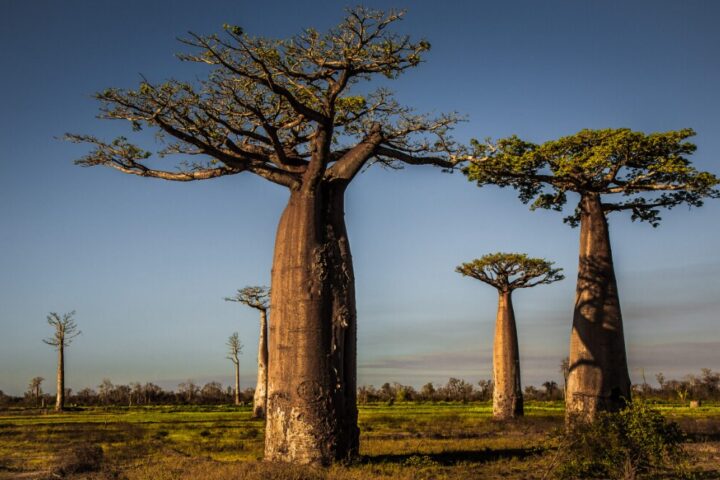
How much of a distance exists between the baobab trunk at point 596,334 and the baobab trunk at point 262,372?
13.3 meters

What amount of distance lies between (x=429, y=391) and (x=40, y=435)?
39521mm

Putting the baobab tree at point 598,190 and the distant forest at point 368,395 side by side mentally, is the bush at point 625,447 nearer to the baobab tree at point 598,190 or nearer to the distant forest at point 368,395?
the baobab tree at point 598,190

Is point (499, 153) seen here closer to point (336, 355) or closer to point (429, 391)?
point (336, 355)

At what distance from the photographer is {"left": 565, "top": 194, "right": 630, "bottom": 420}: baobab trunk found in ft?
48.3

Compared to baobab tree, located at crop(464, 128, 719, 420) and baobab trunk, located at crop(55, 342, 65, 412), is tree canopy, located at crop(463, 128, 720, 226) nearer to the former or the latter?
baobab tree, located at crop(464, 128, 719, 420)

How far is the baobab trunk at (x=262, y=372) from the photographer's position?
85.5ft

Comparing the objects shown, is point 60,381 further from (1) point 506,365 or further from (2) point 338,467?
(2) point 338,467

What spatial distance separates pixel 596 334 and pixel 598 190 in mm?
3235

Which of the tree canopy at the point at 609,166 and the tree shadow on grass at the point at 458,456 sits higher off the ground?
the tree canopy at the point at 609,166

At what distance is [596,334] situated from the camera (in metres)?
14.9

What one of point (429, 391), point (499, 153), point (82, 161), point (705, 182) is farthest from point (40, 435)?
point (429, 391)

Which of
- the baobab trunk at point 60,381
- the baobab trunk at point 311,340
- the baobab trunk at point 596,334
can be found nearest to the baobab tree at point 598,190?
the baobab trunk at point 596,334

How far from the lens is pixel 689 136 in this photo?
49.7 ft

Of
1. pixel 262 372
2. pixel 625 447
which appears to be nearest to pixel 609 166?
pixel 625 447
